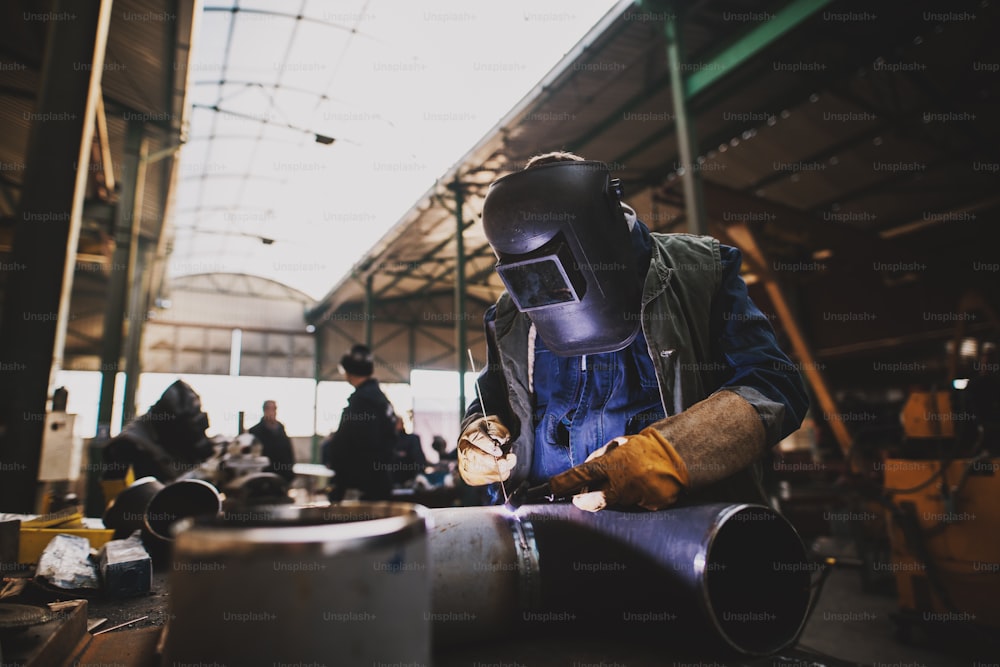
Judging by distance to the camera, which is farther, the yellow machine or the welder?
the yellow machine

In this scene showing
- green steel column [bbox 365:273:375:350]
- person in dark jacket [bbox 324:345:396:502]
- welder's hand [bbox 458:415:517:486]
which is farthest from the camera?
green steel column [bbox 365:273:375:350]

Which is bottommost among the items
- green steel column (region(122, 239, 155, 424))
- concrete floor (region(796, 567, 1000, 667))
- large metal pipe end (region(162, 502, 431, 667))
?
concrete floor (region(796, 567, 1000, 667))

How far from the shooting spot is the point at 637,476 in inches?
39.6

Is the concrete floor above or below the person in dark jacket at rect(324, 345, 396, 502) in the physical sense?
below

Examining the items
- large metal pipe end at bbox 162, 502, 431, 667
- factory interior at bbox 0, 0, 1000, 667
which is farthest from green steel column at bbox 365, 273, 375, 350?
large metal pipe end at bbox 162, 502, 431, 667

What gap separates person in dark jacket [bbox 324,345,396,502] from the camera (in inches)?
171

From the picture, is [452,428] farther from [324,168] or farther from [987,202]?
[987,202]

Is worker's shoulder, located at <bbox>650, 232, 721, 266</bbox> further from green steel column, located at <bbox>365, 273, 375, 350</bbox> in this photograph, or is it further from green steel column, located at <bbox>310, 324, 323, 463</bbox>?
green steel column, located at <bbox>310, 324, 323, 463</bbox>

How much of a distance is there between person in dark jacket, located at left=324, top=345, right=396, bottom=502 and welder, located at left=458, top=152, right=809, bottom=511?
279cm

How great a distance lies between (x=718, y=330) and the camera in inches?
55.3

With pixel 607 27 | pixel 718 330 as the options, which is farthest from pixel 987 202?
pixel 718 330

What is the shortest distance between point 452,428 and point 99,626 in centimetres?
1513

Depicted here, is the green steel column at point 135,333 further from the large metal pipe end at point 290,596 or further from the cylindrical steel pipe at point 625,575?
the large metal pipe end at point 290,596

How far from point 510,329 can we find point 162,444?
2.85 meters
